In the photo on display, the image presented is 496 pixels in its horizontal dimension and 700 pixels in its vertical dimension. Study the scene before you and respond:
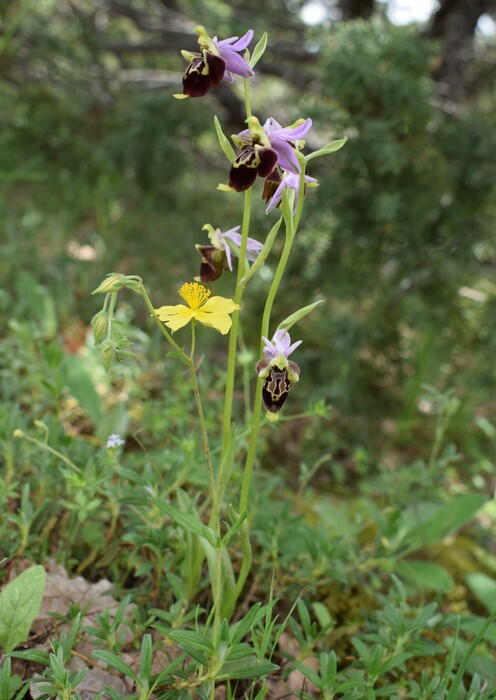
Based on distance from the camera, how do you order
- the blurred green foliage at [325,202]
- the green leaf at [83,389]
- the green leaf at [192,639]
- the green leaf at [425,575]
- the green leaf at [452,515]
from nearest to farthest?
the green leaf at [192,639]
the green leaf at [425,575]
the green leaf at [452,515]
the green leaf at [83,389]
the blurred green foliage at [325,202]

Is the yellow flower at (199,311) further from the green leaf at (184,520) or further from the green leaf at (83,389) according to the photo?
the green leaf at (83,389)

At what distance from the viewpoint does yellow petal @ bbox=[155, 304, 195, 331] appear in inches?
42.9

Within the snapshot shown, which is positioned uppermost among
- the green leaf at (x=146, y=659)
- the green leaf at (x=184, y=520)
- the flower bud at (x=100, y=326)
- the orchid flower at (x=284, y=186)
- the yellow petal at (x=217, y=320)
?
the orchid flower at (x=284, y=186)

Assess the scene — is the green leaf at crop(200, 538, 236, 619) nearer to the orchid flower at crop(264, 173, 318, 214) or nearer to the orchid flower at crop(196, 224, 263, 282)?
the orchid flower at crop(196, 224, 263, 282)

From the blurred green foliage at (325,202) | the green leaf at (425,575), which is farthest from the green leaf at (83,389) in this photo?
the green leaf at (425,575)

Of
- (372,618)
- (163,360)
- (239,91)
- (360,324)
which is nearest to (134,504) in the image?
(372,618)

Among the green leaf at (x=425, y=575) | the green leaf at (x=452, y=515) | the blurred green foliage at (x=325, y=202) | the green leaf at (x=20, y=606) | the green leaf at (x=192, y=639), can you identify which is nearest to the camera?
the green leaf at (x=192, y=639)

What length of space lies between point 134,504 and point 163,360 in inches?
46.0

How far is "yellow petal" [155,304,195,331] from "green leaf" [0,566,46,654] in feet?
1.89

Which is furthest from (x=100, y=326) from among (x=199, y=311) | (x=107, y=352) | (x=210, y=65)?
(x=210, y=65)

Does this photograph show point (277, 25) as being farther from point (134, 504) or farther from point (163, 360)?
point (134, 504)

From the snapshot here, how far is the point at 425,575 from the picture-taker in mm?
1794

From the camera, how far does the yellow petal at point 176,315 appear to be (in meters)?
1.09

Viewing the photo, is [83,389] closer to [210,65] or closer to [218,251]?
[218,251]
